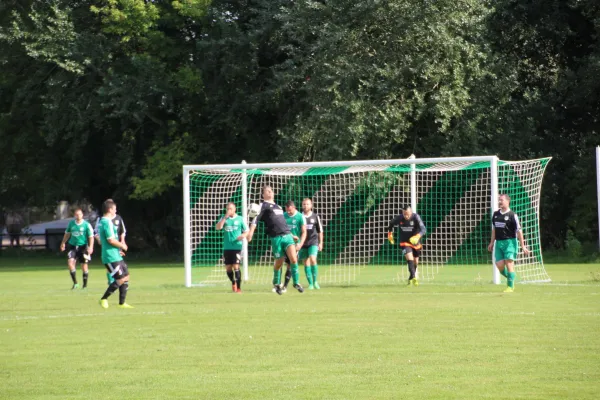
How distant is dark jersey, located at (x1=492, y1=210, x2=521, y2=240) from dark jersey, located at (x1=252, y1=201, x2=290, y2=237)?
13.4 ft

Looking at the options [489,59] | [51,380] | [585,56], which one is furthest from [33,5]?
[51,380]

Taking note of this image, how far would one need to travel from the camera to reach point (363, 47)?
1352 inches

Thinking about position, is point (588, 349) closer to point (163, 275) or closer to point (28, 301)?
point (28, 301)

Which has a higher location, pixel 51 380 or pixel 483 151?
pixel 483 151

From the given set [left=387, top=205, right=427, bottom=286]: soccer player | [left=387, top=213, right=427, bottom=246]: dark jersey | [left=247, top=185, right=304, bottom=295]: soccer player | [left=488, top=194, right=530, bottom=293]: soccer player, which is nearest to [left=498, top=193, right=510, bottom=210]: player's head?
[left=488, top=194, right=530, bottom=293]: soccer player

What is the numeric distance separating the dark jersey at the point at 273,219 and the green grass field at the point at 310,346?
50.3 inches

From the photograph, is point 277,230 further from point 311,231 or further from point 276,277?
point 311,231

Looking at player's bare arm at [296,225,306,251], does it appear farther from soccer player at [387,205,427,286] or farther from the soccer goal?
the soccer goal

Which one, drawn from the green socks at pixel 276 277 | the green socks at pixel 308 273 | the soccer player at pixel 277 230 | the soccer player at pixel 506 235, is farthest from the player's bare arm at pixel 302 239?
the soccer player at pixel 506 235

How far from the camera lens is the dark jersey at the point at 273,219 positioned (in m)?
20.4

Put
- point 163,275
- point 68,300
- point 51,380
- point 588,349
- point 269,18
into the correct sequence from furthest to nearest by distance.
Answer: point 269,18
point 163,275
point 68,300
point 588,349
point 51,380

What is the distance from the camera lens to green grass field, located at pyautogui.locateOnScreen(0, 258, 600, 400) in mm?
9375

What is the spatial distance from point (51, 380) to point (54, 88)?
1206 inches

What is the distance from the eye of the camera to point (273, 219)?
20.5 m
